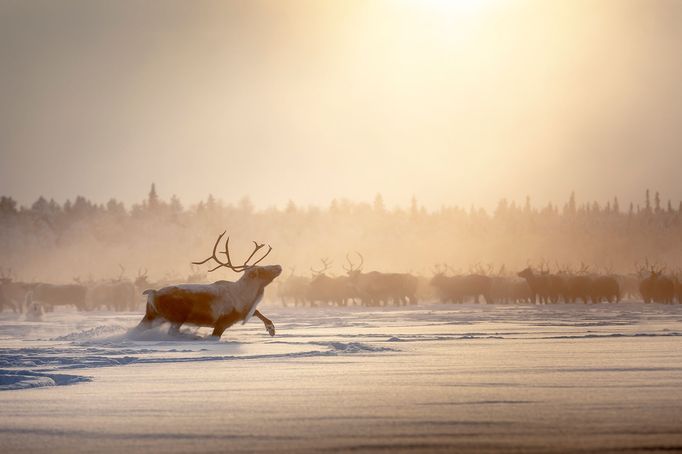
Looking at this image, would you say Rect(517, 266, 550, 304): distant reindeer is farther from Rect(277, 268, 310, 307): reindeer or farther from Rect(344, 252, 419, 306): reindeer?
Rect(277, 268, 310, 307): reindeer

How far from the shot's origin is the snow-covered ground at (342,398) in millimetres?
6910

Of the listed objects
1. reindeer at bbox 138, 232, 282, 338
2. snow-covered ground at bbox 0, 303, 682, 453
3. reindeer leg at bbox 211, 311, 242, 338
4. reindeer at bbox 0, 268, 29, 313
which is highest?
reindeer at bbox 0, 268, 29, 313

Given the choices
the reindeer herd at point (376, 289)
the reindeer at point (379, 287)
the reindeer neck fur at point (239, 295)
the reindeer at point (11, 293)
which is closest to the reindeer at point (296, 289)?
the reindeer herd at point (376, 289)

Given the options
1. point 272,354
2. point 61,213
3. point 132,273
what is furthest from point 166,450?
point 61,213

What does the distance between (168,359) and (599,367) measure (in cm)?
531

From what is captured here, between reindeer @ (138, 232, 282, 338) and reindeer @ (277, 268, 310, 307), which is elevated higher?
reindeer @ (277, 268, 310, 307)

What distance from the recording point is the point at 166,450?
6.60 metres

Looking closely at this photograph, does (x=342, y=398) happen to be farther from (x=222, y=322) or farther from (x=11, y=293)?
(x=11, y=293)

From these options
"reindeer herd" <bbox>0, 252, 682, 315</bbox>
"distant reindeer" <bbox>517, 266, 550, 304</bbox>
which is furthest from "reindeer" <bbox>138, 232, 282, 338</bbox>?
"distant reindeer" <bbox>517, 266, 550, 304</bbox>

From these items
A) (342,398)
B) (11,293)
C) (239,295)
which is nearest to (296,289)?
(11,293)

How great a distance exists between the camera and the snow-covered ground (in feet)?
22.7

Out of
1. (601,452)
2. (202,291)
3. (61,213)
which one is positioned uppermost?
(61,213)

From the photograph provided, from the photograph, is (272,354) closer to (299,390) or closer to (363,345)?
(363,345)

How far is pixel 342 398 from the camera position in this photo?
9.23 m
